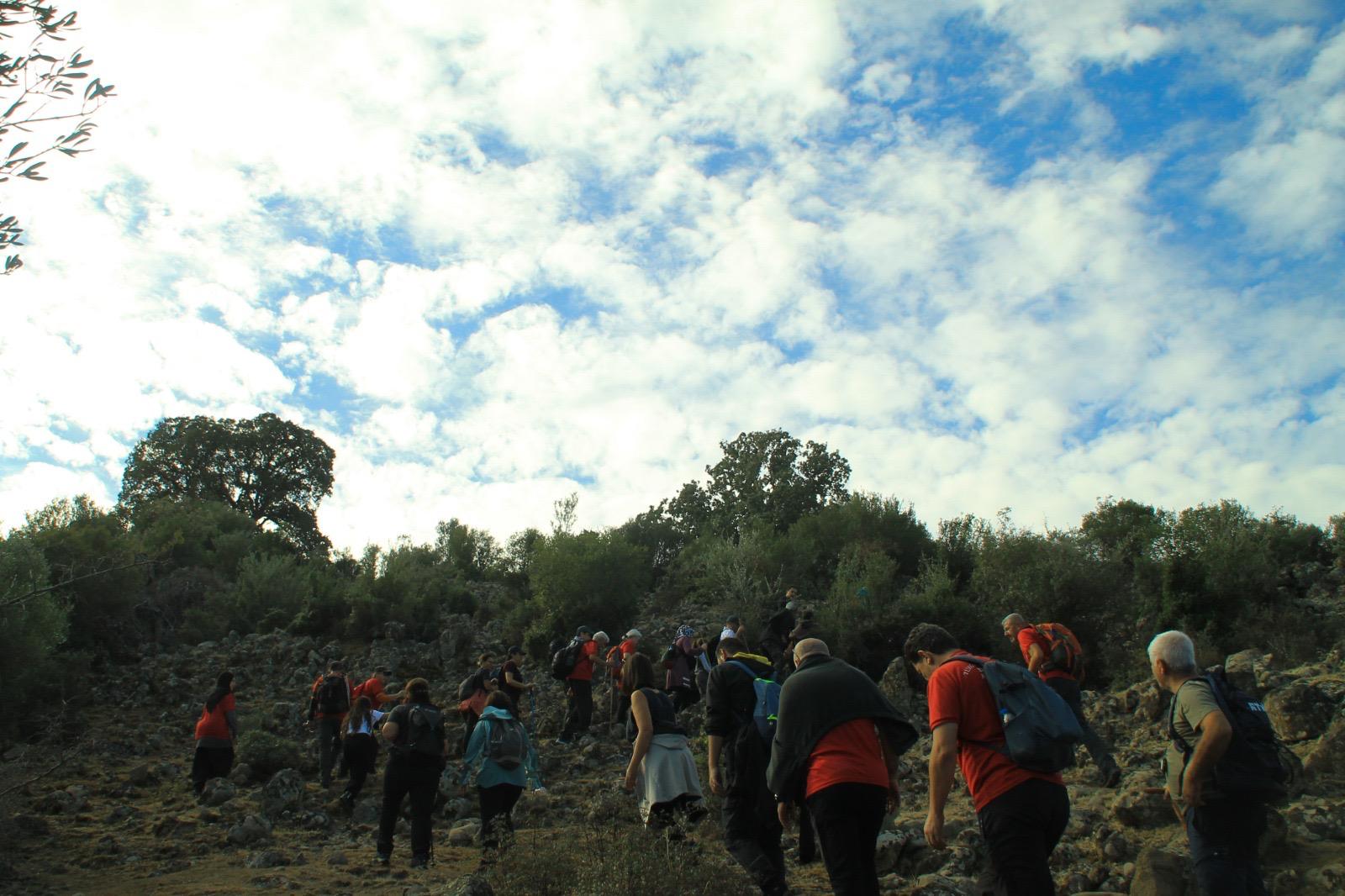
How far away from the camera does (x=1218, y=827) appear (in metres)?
3.97

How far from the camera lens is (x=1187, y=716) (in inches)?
160

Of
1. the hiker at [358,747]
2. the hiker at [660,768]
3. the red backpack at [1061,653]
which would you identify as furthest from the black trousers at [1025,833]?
the hiker at [358,747]

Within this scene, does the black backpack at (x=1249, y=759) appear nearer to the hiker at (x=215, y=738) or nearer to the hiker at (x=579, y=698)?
the hiker at (x=215, y=738)

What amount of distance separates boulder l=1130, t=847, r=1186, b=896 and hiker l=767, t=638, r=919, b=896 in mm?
1909

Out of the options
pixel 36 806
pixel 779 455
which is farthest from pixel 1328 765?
pixel 779 455

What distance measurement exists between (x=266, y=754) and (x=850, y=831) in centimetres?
1041

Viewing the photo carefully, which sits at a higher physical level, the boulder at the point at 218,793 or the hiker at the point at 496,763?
the hiker at the point at 496,763

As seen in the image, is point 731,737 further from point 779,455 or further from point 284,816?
point 779,455

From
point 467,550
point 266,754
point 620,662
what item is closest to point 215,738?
point 266,754

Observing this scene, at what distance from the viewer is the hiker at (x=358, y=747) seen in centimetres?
1016

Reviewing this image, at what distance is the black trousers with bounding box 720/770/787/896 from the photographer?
17.3ft

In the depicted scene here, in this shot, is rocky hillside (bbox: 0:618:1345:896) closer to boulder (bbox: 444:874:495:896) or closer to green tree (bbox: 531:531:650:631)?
Answer: boulder (bbox: 444:874:495:896)

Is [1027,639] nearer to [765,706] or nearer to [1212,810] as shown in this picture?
[765,706]

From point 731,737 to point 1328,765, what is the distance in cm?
585
